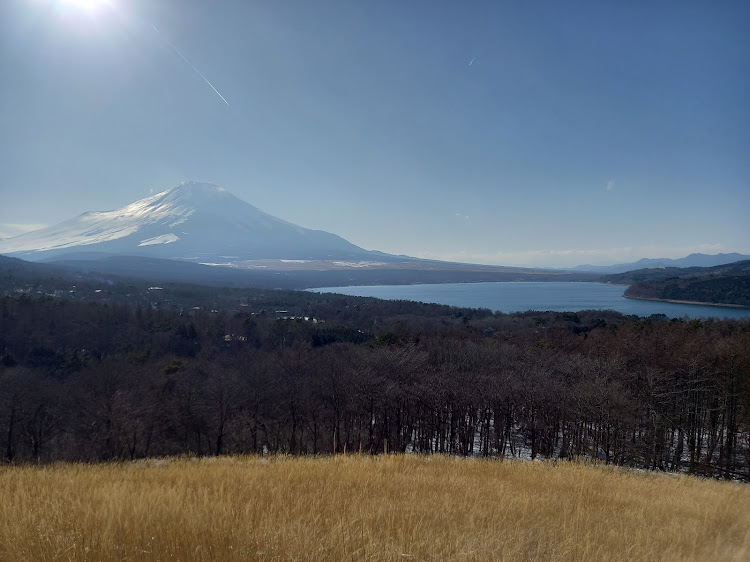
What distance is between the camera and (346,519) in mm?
4047

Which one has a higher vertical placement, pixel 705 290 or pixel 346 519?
pixel 346 519

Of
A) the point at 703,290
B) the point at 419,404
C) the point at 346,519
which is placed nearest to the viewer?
the point at 346,519

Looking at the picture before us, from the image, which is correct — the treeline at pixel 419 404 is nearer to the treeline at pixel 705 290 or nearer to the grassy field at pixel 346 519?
the grassy field at pixel 346 519

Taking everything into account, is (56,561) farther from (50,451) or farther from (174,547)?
(50,451)

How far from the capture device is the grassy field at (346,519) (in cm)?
326

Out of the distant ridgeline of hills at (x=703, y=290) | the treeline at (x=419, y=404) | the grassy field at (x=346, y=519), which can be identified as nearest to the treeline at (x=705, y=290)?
the distant ridgeline of hills at (x=703, y=290)

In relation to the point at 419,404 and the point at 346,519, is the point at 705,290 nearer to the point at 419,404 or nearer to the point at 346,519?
the point at 419,404

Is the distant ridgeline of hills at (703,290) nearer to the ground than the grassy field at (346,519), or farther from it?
nearer to the ground

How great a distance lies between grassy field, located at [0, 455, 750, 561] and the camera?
3.26 meters

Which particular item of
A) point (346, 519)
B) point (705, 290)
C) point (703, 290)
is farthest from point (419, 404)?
point (703, 290)

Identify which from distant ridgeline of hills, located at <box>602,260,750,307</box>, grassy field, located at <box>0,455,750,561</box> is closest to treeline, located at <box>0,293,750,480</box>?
grassy field, located at <box>0,455,750,561</box>

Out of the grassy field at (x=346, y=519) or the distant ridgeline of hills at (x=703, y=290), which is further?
the distant ridgeline of hills at (x=703, y=290)

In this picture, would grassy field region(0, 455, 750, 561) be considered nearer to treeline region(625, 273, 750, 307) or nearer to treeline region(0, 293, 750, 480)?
treeline region(0, 293, 750, 480)

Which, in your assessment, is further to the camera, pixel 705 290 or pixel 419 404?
pixel 705 290
